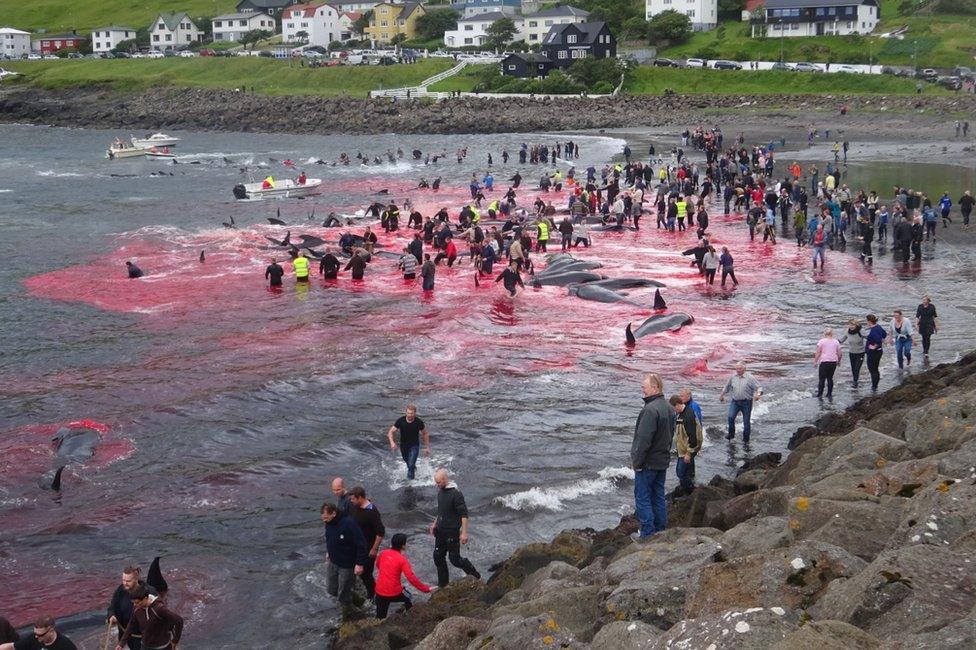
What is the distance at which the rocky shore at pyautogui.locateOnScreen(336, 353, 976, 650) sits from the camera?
788 centimetres

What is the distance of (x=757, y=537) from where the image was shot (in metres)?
10.8

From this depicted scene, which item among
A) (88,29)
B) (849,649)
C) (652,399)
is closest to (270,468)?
(652,399)

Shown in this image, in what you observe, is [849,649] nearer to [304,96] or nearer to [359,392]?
[359,392]

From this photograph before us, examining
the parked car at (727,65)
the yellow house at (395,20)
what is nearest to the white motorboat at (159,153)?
the parked car at (727,65)

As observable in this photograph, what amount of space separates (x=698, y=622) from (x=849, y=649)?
117 centimetres

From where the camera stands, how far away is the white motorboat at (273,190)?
196ft

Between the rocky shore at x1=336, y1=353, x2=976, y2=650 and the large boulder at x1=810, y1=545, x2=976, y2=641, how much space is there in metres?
0.01

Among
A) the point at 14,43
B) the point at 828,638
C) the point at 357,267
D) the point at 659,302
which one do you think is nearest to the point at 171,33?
the point at 14,43

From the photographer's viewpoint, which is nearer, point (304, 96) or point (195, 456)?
point (195, 456)

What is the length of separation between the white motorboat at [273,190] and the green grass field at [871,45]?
66.7 meters

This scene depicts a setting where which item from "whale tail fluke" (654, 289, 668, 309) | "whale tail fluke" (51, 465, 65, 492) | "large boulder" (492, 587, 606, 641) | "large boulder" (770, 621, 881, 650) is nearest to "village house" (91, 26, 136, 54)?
"whale tail fluke" (654, 289, 668, 309)

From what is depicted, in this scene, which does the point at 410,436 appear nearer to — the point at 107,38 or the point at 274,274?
the point at 274,274

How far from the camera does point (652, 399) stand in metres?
12.3

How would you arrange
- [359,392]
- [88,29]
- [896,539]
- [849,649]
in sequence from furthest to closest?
[88,29] < [359,392] < [896,539] < [849,649]
